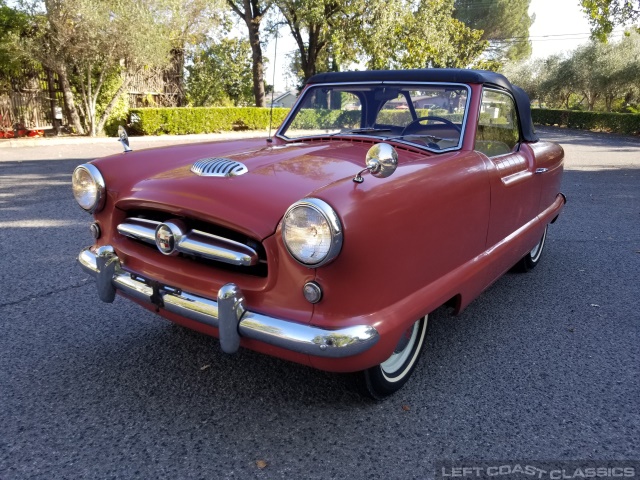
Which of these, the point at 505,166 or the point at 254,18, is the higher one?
the point at 254,18

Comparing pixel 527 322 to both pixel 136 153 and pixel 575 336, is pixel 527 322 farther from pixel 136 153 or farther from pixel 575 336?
pixel 136 153

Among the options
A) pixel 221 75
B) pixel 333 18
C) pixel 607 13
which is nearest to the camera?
pixel 607 13

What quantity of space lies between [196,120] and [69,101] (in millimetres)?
4445

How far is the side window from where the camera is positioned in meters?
3.13

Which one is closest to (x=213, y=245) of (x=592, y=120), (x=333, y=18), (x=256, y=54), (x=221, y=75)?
(x=333, y=18)

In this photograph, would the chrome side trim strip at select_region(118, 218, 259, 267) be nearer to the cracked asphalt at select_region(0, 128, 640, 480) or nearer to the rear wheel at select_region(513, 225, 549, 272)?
the cracked asphalt at select_region(0, 128, 640, 480)

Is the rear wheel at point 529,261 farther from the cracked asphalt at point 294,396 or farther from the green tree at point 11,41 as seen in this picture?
the green tree at point 11,41

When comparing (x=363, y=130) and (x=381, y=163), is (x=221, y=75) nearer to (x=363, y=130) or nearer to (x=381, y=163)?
(x=363, y=130)

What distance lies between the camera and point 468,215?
257cm

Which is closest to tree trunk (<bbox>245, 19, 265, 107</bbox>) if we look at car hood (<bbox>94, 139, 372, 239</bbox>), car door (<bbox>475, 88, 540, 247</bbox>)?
car door (<bbox>475, 88, 540, 247</bbox>)

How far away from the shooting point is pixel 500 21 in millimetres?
44719

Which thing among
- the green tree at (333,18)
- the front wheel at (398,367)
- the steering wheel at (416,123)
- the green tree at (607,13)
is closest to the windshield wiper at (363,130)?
the steering wheel at (416,123)

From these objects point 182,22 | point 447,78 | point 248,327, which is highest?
point 182,22

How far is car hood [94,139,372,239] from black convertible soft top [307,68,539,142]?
638mm
